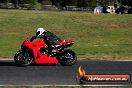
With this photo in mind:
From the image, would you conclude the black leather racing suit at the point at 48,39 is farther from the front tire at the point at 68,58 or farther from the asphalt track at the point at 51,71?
the asphalt track at the point at 51,71

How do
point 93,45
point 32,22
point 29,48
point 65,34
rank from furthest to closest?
1. point 32,22
2. point 65,34
3. point 93,45
4. point 29,48

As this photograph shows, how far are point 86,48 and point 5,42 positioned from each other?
16.4 ft

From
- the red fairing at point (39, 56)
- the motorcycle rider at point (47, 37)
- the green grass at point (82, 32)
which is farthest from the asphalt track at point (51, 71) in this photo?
the green grass at point (82, 32)

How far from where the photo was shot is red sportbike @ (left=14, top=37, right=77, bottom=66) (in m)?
17.1

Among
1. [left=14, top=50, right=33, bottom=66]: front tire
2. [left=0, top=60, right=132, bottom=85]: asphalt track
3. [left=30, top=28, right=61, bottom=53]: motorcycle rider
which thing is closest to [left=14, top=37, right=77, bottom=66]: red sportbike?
[left=14, top=50, right=33, bottom=66]: front tire

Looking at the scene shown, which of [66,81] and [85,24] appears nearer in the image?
[66,81]

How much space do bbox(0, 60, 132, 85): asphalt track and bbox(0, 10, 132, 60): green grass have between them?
7.21ft

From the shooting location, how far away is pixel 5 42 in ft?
85.9

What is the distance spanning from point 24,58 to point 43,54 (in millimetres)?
718

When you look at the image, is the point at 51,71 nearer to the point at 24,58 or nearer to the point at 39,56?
the point at 39,56

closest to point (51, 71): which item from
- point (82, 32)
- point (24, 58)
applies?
point (24, 58)

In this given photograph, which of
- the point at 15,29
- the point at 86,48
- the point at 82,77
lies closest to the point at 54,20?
the point at 15,29

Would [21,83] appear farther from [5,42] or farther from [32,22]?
[32,22]

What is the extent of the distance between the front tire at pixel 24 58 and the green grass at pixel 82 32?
121 inches
